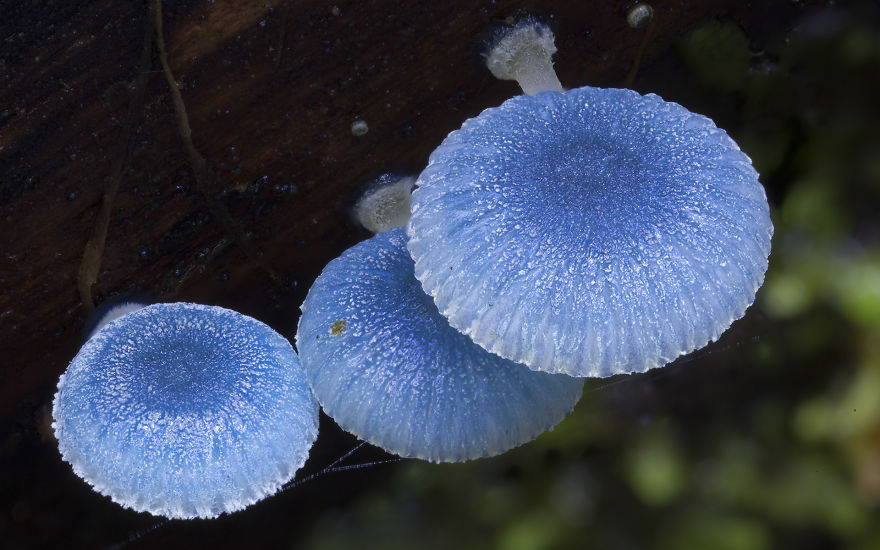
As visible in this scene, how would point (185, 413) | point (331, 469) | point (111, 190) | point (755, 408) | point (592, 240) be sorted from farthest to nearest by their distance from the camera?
point (755, 408)
point (331, 469)
point (111, 190)
point (185, 413)
point (592, 240)

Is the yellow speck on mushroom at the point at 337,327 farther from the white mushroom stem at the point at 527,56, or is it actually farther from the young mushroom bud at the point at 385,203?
the white mushroom stem at the point at 527,56

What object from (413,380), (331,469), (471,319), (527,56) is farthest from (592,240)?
(331,469)

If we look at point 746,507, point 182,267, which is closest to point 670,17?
point 182,267

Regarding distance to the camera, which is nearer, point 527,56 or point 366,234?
point 527,56

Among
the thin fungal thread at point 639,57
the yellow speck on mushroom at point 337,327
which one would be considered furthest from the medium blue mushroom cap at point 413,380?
the thin fungal thread at point 639,57

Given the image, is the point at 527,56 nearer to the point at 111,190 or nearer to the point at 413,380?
the point at 413,380

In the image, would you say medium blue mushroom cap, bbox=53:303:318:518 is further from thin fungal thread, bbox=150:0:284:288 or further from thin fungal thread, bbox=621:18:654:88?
thin fungal thread, bbox=621:18:654:88
